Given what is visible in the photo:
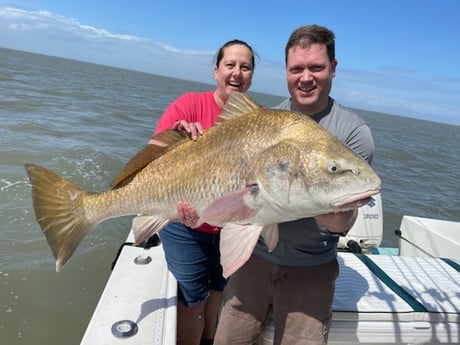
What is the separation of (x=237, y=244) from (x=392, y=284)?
184cm

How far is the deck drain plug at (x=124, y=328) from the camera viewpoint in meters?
2.44

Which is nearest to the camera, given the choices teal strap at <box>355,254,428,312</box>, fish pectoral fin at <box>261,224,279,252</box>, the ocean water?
fish pectoral fin at <box>261,224,279,252</box>

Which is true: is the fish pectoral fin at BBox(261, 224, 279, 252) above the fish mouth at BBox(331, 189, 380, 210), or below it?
below

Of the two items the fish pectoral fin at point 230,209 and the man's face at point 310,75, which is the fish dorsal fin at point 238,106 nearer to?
the man's face at point 310,75

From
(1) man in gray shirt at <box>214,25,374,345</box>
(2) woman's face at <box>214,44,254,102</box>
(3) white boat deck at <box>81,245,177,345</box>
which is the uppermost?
(2) woman's face at <box>214,44,254,102</box>

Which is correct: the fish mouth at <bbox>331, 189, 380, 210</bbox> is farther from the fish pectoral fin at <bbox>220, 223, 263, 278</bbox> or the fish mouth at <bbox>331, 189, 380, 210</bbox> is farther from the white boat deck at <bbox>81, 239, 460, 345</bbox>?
the white boat deck at <bbox>81, 239, 460, 345</bbox>

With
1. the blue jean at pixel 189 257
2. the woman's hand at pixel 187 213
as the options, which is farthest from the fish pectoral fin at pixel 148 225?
the blue jean at pixel 189 257

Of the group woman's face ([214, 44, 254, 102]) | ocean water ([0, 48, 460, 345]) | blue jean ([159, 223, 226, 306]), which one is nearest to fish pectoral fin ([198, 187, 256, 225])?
blue jean ([159, 223, 226, 306])

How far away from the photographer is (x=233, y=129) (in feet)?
7.06

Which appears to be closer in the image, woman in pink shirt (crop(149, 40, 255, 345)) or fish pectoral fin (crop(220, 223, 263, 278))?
fish pectoral fin (crop(220, 223, 263, 278))

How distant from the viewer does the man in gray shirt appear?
7.55 ft

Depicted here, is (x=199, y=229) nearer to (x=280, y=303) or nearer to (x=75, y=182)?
(x=280, y=303)

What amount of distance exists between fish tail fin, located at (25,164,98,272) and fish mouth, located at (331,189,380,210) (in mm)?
1394

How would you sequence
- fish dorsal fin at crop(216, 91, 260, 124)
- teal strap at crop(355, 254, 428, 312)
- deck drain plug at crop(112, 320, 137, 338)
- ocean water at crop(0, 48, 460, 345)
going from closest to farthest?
fish dorsal fin at crop(216, 91, 260, 124) < deck drain plug at crop(112, 320, 137, 338) < teal strap at crop(355, 254, 428, 312) < ocean water at crop(0, 48, 460, 345)
